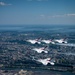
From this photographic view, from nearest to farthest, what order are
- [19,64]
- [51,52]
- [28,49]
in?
1. [19,64]
2. [51,52]
3. [28,49]

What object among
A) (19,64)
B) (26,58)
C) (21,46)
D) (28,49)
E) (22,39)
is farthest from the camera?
(22,39)

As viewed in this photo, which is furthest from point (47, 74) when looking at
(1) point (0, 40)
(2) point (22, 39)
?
(1) point (0, 40)

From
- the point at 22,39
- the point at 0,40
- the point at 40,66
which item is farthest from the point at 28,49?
the point at 0,40

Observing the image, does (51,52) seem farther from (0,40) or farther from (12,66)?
(0,40)

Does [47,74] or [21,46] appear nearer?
[47,74]

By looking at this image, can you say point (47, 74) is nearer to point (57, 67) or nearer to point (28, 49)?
point (57, 67)

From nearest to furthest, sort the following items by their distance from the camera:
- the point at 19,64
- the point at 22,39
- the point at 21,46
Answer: the point at 19,64 → the point at 21,46 → the point at 22,39

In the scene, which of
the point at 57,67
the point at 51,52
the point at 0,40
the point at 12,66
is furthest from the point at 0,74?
the point at 0,40

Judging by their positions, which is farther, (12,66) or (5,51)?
(5,51)

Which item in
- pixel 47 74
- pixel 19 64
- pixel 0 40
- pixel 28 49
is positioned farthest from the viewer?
pixel 0 40
